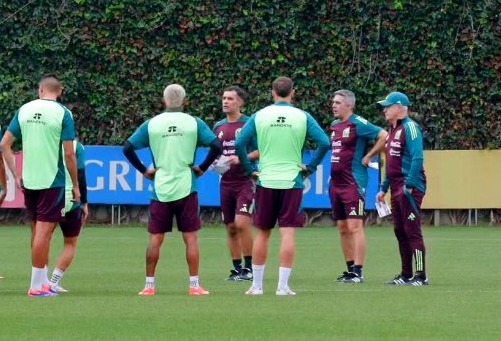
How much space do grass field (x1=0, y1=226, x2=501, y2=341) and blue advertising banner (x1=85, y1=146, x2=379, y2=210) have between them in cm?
542

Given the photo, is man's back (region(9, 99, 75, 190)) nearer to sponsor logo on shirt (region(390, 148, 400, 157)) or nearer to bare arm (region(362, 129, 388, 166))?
sponsor logo on shirt (region(390, 148, 400, 157))

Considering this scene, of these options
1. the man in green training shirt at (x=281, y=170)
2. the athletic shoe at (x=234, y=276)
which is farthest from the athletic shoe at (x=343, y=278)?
the man in green training shirt at (x=281, y=170)

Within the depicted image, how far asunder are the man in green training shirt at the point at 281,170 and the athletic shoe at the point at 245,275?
218cm

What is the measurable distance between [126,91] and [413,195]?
12.7m

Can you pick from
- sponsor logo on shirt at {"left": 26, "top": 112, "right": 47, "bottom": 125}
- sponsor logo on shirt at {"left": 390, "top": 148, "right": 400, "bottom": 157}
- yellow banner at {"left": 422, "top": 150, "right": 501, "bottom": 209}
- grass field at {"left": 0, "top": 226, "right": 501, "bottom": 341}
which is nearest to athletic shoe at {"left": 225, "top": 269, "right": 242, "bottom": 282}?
grass field at {"left": 0, "top": 226, "right": 501, "bottom": 341}

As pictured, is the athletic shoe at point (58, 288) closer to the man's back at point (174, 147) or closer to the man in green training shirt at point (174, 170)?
the man in green training shirt at point (174, 170)

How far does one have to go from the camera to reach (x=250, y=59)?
87.2ft

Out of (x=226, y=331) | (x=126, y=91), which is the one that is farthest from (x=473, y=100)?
(x=226, y=331)

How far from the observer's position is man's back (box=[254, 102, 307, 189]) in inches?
532

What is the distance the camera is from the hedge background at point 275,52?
86.6ft

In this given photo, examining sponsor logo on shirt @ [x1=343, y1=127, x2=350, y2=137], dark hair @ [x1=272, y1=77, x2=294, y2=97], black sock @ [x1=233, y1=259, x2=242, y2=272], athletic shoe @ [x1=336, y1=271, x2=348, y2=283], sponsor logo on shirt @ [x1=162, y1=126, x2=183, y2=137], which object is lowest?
athletic shoe @ [x1=336, y1=271, x2=348, y2=283]

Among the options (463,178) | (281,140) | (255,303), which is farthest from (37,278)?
(463,178)

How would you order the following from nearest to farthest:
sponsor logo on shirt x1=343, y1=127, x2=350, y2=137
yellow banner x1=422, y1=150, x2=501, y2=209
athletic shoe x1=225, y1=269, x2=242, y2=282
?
sponsor logo on shirt x1=343, y1=127, x2=350, y2=137 → athletic shoe x1=225, y1=269, x2=242, y2=282 → yellow banner x1=422, y1=150, x2=501, y2=209

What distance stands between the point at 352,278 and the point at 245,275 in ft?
4.38
